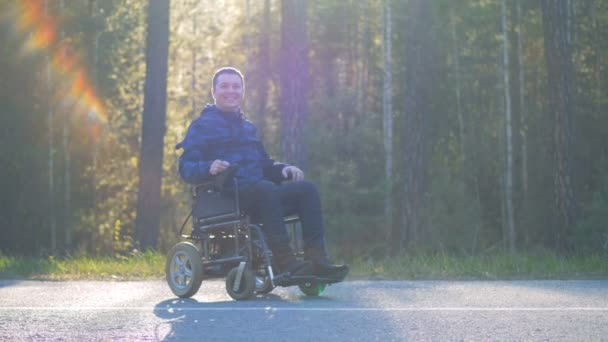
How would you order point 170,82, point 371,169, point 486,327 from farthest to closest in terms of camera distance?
point 170,82 → point 371,169 → point 486,327

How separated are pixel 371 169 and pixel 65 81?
8.70m

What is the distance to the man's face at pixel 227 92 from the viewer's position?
6781 mm

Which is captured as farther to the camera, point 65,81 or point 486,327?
point 65,81

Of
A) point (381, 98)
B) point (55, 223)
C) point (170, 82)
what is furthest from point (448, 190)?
point (55, 223)

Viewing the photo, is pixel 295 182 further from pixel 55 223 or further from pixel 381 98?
pixel 381 98

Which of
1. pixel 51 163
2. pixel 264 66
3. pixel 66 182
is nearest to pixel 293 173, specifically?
pixel 51 163

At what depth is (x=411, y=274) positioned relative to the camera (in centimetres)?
827

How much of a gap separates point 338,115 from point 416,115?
35.9 feet

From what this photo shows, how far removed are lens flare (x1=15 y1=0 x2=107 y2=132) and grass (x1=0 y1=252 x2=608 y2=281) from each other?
42.4 feet

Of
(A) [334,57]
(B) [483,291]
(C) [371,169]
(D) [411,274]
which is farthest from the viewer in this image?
(A) [334,57]

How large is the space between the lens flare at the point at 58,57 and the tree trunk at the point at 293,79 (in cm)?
932

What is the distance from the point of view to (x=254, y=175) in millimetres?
6723

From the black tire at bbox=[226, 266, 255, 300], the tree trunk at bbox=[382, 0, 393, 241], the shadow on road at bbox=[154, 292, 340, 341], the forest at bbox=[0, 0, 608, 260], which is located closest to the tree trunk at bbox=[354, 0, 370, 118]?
the forest at bbox=[0, 0, 608, 260]

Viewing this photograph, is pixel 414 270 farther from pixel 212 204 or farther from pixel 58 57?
pixel 58 57
